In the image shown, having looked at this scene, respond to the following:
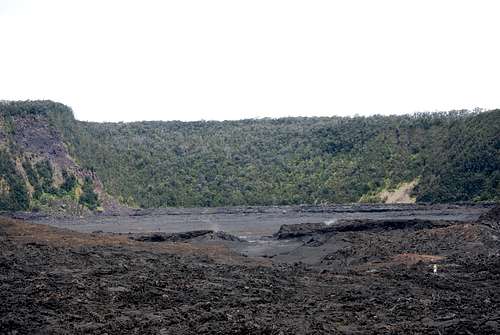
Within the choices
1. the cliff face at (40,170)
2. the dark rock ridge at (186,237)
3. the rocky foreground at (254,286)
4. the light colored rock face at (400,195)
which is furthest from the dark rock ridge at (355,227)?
the cliff face at (40,170)

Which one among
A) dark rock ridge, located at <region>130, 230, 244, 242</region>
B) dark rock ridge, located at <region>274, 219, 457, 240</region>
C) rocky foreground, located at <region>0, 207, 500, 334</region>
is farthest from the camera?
dark rock ridge, located at <region>274, 219, 457, 240</region>

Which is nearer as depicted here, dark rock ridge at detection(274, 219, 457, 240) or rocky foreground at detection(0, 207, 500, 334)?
rocky foreground at detection(0, 207, 500, 334)

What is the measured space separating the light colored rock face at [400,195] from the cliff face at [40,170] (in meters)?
27.5

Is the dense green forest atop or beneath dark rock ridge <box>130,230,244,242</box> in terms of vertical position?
atop

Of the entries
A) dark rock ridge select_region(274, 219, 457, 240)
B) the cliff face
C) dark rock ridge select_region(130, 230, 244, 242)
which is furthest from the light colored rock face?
dark rock ridge select_region(130, 230, 244, 242)

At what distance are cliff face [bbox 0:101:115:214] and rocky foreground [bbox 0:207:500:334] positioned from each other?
32656 mm

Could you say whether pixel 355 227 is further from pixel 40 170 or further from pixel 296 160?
pixel 296 160

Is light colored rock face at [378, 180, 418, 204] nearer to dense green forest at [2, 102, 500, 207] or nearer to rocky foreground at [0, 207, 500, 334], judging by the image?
dense green forest at [2, 102, 500, 207]

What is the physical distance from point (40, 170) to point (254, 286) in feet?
183

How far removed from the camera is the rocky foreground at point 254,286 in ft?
66.7

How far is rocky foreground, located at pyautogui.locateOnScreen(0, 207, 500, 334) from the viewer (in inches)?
800

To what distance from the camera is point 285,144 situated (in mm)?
103875

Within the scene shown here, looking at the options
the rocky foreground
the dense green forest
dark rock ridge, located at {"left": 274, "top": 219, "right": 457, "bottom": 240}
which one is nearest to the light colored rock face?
the dense green forest

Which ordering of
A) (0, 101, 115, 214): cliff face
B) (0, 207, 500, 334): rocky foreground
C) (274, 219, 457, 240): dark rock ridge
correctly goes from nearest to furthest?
(0, 207, 500, 334): rocky foreground, (274, 219, 457, 240): dark rock ridge, (0, 101, 115, 214): cliff face
